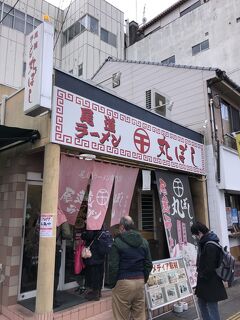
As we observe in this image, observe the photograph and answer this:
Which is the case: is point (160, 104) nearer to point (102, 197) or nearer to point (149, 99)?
point (149, 99)

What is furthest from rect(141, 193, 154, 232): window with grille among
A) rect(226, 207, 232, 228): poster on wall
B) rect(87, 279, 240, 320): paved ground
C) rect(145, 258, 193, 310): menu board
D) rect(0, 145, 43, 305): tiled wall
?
rect(0, 145, 43, 305): tiled wall

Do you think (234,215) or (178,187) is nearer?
(178,187)

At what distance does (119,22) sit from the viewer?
31.5 m

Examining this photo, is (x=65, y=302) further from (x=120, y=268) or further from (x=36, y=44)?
(x=36, y=44)

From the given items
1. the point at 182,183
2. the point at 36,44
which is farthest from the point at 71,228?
the point at 36,44

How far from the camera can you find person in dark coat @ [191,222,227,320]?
4.90m

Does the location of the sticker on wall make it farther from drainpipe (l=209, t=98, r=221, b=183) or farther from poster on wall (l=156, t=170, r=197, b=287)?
drainpipe (l=209, t=98, r=221, b=183)

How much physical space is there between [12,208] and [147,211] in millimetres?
5190

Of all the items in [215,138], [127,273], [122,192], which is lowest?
[127,273]

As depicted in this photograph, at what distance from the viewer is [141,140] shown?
299 inches

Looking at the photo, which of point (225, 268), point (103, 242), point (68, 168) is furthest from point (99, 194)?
point (225, 268)

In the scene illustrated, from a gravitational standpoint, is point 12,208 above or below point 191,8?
below

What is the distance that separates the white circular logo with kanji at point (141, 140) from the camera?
7428mm

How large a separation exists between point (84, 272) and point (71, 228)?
3.78ft
